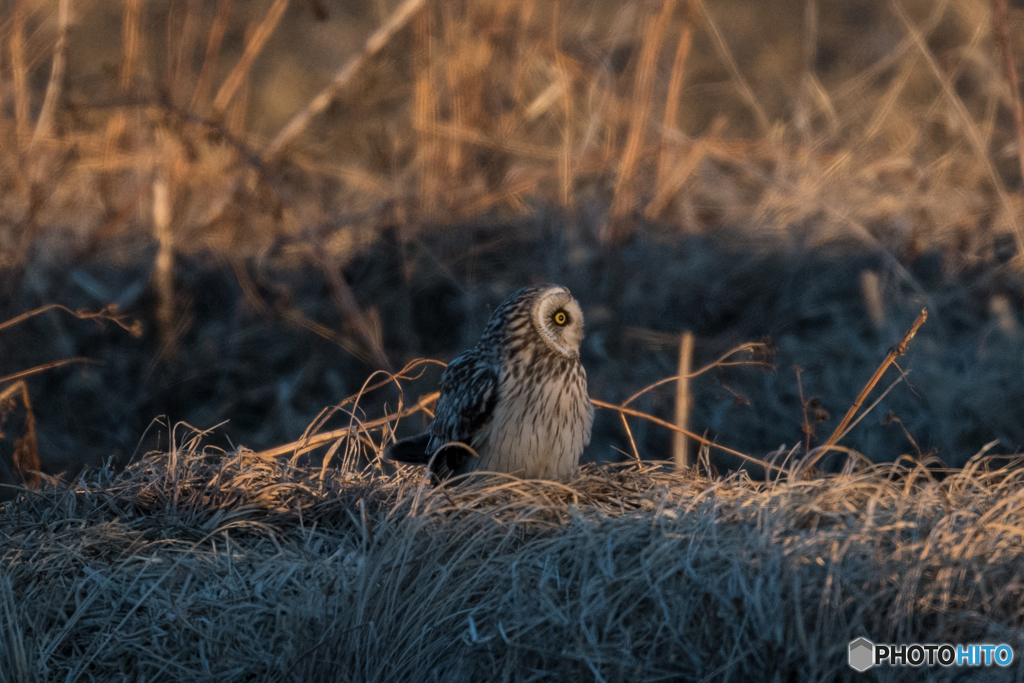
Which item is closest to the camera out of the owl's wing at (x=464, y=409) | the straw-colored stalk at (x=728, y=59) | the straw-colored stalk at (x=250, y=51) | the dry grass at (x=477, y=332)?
the dry grass at (x=477, y=332)

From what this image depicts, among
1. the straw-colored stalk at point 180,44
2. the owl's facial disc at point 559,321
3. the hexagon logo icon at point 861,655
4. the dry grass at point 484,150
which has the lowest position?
the hexagon logo icon at point 861,655

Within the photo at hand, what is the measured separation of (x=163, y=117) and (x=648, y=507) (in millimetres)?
3945

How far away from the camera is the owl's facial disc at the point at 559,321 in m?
3.02

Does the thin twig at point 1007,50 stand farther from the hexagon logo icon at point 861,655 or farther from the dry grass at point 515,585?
the hexagon logo icon at point 861,655

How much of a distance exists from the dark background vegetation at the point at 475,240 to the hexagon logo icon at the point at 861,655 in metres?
2.55

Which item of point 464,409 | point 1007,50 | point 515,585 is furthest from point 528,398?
point 1007,50

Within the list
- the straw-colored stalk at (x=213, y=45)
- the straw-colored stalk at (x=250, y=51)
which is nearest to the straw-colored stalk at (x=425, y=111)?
the straw-colored stalk at (x=250, y=51)

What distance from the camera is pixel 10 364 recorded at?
5.09 meters

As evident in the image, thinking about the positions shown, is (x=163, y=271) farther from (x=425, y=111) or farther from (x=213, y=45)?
(x=425, y=111)

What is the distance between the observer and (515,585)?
2.10m

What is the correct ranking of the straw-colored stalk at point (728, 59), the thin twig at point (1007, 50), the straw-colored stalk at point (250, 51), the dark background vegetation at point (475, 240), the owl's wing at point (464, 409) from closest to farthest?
the owl's wing at point (464, 409), the thin twig at point (1007, 50), the straw-colored stalk at point (728, 59), the dark background vegetation at point (475, 240), the straw-colored stalk at point (250, 51)

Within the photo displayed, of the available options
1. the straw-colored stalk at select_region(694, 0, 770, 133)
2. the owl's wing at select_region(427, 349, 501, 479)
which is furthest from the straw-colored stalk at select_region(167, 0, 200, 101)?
the owl's wing at select_region(427, 349, 501, 479)

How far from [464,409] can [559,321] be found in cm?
42

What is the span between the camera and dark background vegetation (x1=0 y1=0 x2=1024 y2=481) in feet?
16.0
